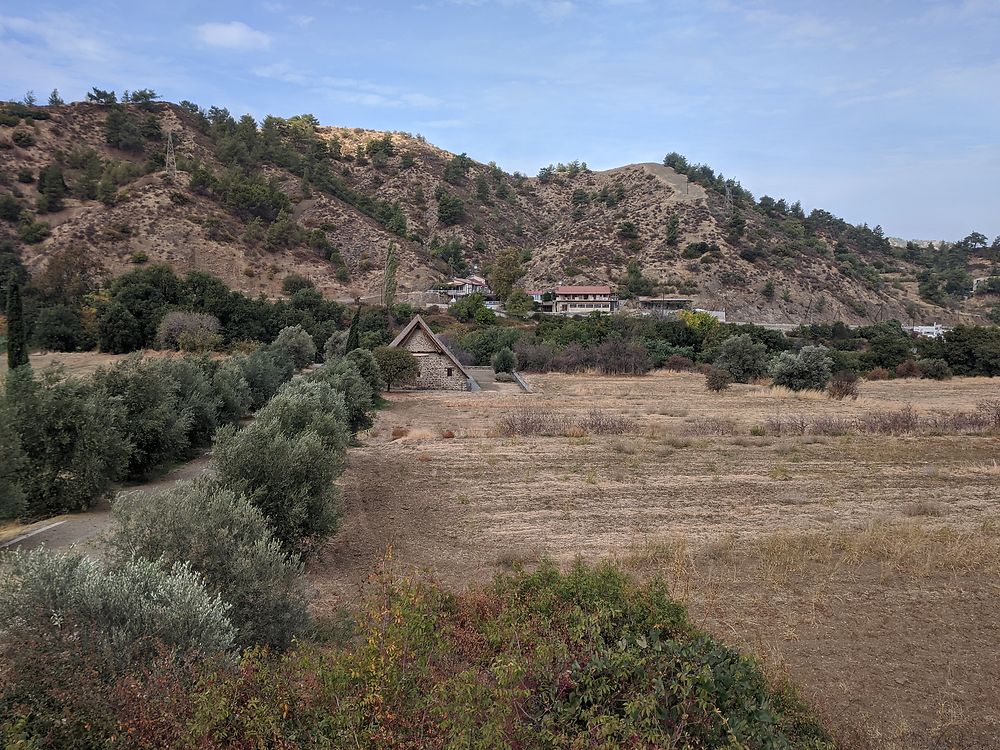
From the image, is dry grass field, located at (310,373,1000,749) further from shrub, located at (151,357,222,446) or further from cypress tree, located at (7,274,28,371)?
cypress tree, located at (7,274,28,371)

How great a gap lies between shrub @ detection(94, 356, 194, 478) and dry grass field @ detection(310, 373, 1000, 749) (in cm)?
382

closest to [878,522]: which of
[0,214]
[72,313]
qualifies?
[72,313]

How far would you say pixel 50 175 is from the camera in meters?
52.3

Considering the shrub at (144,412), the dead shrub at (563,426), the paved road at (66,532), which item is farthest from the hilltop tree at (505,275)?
the paved road at (66,532)

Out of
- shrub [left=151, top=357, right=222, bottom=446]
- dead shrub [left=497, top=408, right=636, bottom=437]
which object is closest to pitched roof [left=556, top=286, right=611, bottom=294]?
dead shrub [left=497, top=408, right=636, bottom=437]

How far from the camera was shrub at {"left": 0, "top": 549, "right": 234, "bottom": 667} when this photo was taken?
3.77 metres

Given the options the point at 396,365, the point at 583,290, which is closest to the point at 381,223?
the point at 583,290

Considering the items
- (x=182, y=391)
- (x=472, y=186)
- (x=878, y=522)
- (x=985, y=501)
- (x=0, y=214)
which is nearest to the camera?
(x=878, y=522)

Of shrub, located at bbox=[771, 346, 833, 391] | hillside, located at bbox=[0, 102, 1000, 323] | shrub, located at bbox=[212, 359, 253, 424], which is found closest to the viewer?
shrub, located at bbox=[212, 359, 253, 424]

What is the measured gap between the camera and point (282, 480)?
809 cm

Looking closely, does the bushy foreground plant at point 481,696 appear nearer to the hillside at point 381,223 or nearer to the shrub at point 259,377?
the shrub at point 259,377

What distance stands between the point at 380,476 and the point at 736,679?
10.5 metres

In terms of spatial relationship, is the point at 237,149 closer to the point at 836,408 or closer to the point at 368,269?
the point at 368,269

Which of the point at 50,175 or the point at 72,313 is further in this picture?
Answer: the point at 50,175
